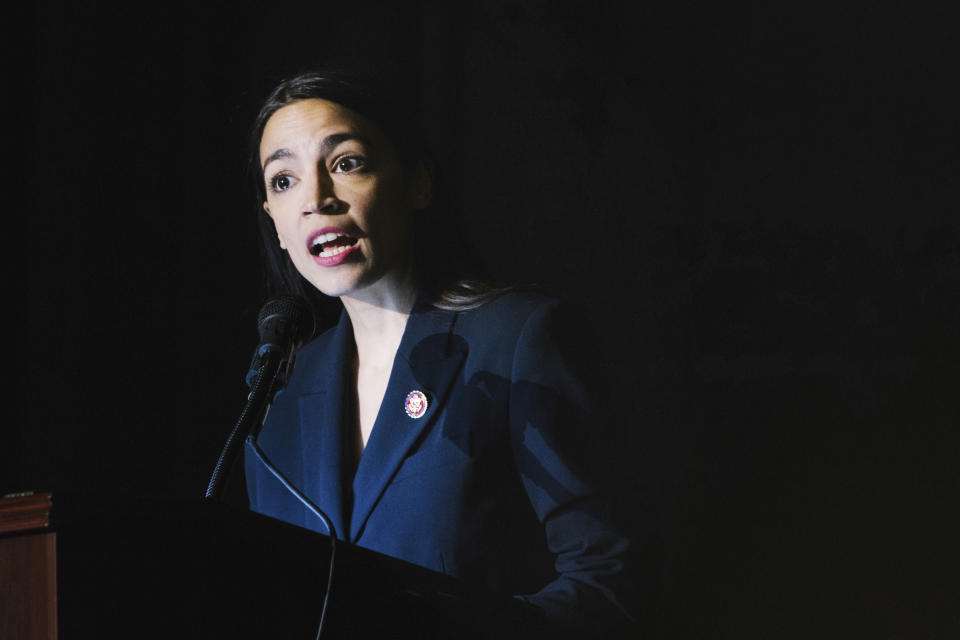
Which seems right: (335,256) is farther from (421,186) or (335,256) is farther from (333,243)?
(421,186)

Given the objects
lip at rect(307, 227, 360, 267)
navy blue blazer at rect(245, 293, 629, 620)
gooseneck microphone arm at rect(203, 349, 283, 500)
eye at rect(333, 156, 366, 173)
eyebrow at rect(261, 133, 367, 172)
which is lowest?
navy blue blazer at rect(245, 293, 629, 620)

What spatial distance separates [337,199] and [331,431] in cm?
37

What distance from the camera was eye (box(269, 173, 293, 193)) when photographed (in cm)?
157

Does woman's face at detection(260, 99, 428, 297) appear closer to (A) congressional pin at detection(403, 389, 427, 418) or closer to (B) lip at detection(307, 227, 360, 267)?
(B) lip at detection(307, 227, 360, 267)

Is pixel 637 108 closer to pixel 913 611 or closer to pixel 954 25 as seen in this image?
pixel 954 25

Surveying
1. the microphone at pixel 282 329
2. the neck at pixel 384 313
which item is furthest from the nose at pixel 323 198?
the microphone at pixel 282 329

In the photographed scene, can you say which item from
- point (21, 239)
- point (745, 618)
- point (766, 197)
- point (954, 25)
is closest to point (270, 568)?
point (745, 618)

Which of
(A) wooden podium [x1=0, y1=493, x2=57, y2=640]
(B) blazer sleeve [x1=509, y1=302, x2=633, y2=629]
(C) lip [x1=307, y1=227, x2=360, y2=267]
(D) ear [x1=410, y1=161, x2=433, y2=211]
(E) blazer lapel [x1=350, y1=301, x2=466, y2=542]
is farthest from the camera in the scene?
(D) ear [x1=410, y1=161, x2=433, y2=211]

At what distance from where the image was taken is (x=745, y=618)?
1.41 m

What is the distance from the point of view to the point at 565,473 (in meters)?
1.29

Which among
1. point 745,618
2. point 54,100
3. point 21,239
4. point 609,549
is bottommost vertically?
point 745,618

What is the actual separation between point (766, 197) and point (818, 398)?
0.33m

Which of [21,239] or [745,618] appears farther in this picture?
[21,239]

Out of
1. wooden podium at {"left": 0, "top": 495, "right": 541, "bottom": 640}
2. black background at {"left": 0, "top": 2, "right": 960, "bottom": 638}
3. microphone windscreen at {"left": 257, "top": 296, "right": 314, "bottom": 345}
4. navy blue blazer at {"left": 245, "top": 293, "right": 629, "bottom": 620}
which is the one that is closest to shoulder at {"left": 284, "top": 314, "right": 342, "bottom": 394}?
navy blue blazer at {"left": 245, "top": 293, "right": 629, "bottom": 620}
